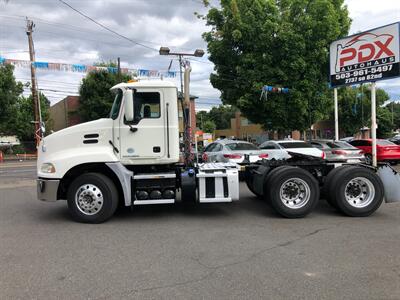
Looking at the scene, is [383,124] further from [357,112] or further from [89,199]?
[89,199]

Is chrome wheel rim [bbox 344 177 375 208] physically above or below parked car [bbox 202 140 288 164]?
below

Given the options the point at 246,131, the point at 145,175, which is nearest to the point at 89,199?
the point at 145,175

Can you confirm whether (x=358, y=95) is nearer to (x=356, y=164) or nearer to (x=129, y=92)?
(x=356, y=164)

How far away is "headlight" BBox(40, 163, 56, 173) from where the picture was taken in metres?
6.86

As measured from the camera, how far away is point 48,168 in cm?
691

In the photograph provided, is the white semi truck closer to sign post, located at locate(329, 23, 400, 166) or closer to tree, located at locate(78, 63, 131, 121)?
A: sign post, located at locate(329, 23, 400, 166)

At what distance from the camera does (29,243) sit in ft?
18.7

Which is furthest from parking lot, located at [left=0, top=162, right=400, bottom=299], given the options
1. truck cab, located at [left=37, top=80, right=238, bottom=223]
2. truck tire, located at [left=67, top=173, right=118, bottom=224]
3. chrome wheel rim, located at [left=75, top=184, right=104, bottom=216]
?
truck cab, located at [left=37, top=80, right=238, bottom=223]

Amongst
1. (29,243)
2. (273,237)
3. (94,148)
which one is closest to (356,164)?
(273,237)

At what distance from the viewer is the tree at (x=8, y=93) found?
29562 millimetres

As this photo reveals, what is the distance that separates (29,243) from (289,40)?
1609cm

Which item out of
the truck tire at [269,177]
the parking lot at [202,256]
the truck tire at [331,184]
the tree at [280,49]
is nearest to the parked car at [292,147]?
the tree at [280,49]

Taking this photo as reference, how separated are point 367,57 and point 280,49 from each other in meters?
7.82

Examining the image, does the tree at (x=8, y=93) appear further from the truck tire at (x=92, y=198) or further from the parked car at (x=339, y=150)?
the truck tire at (x=92, y=198)
